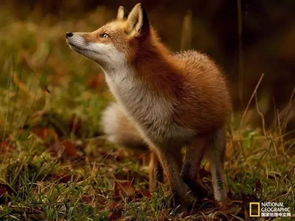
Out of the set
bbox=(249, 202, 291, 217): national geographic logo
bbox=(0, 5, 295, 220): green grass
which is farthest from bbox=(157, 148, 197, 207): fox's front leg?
bbox=(249, 202, 291, 217): national geographic logo

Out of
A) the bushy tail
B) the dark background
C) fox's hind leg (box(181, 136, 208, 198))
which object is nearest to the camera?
fox's hind leg (box(181, 136, 208, 198))

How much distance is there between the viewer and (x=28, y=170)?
5012 mm

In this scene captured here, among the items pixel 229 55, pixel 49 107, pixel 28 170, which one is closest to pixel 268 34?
pixel 229 55

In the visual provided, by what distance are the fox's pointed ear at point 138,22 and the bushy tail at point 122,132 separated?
824 millimetres

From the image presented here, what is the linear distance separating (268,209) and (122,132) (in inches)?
57.2

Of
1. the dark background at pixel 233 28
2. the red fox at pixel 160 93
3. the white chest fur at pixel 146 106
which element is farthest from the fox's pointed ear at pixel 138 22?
the dark background at pixel 233 28

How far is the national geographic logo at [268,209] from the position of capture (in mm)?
4395

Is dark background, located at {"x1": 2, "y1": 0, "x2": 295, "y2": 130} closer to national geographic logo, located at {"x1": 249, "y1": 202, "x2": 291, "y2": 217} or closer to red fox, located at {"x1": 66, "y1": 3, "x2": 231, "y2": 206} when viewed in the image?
red fox, located at {"x1": 66, "y1": 3, "x2": 231, "y2": 206}

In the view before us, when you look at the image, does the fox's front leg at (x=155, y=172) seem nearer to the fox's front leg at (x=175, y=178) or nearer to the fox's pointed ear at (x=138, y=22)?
the fox's front leg at (x=175, y=178)

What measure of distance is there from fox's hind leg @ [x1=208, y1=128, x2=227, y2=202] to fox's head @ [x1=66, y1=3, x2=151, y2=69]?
935 mm

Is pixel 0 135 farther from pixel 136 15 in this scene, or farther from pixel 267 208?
pixel 267 208

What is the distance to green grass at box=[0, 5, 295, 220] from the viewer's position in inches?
177

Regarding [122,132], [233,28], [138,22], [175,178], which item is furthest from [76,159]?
[233,28]

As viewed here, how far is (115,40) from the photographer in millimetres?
4785
